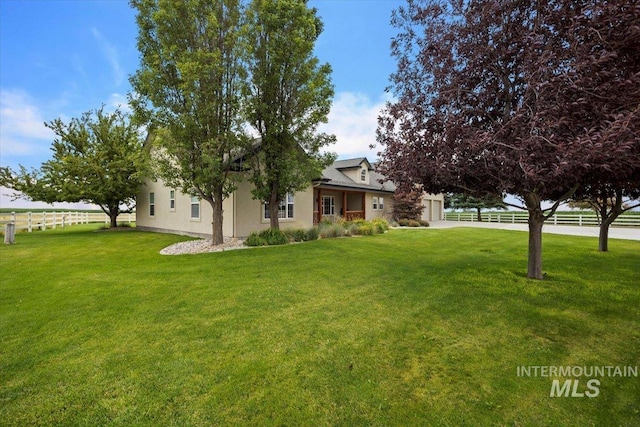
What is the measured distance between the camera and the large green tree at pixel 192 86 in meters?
10.2

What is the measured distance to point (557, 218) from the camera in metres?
27.1

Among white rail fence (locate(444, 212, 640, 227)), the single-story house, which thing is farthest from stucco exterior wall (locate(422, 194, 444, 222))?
the single-story house

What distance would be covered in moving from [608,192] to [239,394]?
10773mm

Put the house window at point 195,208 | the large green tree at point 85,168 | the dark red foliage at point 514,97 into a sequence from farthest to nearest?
the large green tree at point 85,168 < the house window at point 195,208 < the dark red foliage at point 514,97

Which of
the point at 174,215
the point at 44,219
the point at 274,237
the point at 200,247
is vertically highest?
the point at 174,215

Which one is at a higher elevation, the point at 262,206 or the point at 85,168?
the point at 85,168

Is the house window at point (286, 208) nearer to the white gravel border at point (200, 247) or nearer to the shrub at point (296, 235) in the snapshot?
the shrub at point (296, 235)

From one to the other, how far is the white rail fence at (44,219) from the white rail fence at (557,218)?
36102 mm

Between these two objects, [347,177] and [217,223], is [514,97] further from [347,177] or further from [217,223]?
[347,177]

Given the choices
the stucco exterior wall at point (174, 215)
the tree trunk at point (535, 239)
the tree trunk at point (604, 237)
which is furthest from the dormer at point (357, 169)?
the tree trunk at point (535, 239)

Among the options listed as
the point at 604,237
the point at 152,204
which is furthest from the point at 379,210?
the point at 152,204

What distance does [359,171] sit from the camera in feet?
74.9

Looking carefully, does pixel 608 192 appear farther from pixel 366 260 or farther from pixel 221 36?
pixel 221 36

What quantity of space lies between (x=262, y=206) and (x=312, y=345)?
11209 mm
